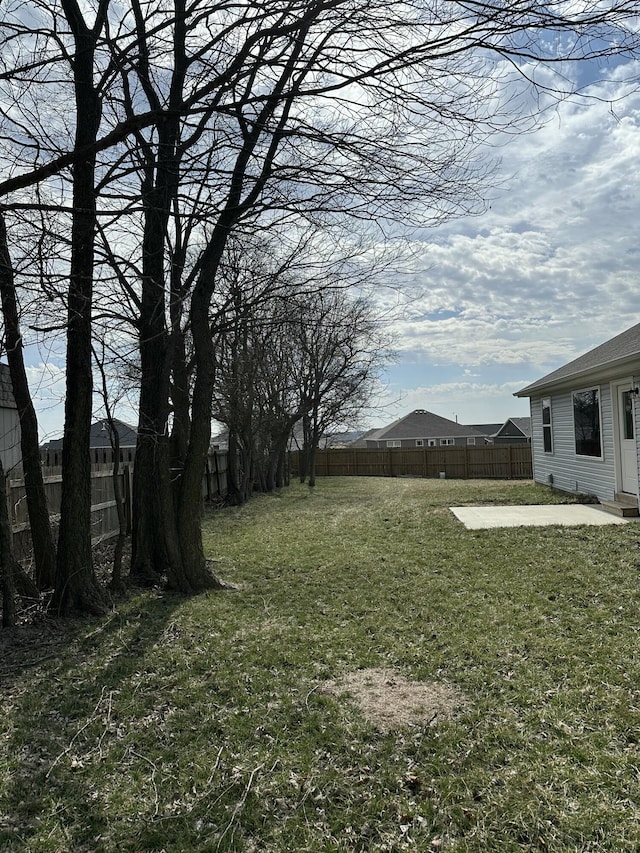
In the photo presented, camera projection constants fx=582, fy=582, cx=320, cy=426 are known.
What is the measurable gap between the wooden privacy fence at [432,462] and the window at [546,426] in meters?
9.13

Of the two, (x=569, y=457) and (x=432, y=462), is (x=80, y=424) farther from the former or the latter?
(x=432, y=462)

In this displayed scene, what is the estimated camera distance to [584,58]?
3434 millimetres

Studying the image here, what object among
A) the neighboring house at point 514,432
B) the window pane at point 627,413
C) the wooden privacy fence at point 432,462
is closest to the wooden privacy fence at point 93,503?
the window pane at point 627,413

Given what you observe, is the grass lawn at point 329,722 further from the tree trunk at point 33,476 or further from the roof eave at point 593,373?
the roof eave at point 593,373

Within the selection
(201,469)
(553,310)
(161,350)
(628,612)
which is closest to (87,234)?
(161,350)

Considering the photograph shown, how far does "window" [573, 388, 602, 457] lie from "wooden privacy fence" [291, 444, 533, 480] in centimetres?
1187

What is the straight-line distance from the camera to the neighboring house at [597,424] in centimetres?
989

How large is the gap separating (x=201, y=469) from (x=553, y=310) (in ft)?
39.8

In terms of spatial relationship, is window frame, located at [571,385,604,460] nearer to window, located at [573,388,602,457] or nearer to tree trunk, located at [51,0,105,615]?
window, located at [573,388,602,457]

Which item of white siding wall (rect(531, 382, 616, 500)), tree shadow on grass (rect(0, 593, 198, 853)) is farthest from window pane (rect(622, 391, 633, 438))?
tree shadow on grass (rect(0, 593, 198, 853))

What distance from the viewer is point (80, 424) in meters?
5.31

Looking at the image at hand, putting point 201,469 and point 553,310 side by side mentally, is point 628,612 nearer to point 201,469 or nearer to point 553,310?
point 201,469

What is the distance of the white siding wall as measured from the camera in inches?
427

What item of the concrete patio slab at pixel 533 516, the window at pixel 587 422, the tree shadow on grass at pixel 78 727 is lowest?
the tree shadow on grass at pixel 78 727
